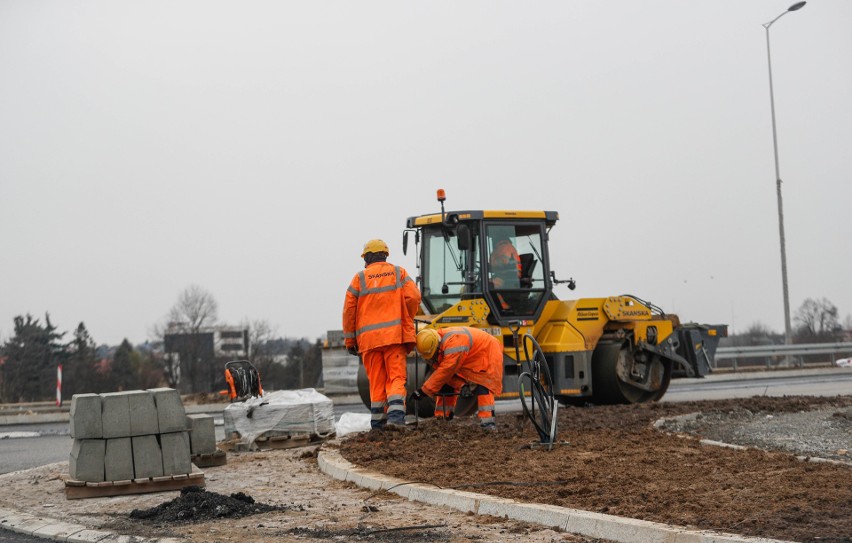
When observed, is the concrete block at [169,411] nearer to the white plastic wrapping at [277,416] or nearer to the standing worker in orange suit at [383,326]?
the standing worker in orange suit at [383,326]

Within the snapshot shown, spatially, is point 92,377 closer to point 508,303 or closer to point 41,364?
point 41,364

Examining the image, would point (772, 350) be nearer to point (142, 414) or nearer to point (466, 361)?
point (466, 361)

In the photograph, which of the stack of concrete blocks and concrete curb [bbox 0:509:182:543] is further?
the stack of concrete blocks

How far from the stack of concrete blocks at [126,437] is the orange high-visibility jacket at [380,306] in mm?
2628

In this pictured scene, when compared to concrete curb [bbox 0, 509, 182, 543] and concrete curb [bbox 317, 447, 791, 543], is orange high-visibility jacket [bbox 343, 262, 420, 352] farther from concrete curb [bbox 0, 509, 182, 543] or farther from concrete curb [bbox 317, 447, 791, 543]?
concrete curb [bbox 0, 509, 182, 543]

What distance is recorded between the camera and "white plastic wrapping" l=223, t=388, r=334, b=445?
11547 millimetres

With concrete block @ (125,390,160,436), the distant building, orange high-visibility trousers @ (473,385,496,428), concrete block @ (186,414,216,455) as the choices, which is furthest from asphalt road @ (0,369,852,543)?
the distant building

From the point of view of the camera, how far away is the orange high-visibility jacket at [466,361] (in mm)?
11180

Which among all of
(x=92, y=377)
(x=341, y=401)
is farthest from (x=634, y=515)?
(x=92, y=377)

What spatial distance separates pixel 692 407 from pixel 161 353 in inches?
2251

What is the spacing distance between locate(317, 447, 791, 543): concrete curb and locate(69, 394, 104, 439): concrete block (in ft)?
6.75

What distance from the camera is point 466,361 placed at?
11.4m

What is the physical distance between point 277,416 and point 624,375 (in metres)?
6.30

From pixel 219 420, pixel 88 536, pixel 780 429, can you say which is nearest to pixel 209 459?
pixel 88 536
